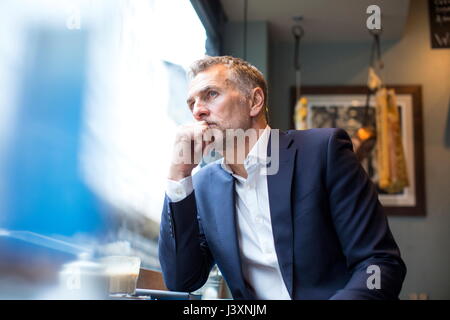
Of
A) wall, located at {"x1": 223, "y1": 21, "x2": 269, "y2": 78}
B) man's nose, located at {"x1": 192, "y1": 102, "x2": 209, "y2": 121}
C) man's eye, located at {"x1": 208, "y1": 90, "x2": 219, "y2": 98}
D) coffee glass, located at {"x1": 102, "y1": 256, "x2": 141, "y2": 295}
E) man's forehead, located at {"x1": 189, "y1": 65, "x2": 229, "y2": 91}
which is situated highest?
wall, located at {"x1": 223, "y1": 21, "x2": 269, "y2": 78}

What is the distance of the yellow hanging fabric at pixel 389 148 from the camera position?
3.07m

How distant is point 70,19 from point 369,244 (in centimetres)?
80

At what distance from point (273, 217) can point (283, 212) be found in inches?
1.0

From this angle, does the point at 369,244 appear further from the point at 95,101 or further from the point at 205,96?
the point at 95,101

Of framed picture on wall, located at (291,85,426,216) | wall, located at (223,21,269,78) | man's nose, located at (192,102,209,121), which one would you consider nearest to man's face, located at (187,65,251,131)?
man's nose, located at (192,102,209,121)

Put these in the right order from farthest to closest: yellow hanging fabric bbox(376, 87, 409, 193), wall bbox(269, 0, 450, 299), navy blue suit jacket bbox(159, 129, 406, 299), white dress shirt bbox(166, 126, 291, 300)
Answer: wall bbox(269, 0, 450, 299) → yellow hanging fabric bbox(376, 87, 409, 193) → white dress shirt bbox(166, 126, 291, 300) → navy blue suit jacket bbox(159, 129, 406, 299)

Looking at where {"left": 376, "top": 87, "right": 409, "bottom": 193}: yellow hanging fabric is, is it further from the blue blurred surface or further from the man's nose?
the blue blurred surface

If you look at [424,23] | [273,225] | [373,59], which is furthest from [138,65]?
[424,23]

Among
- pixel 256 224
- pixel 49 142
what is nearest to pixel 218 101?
pixel 256 224

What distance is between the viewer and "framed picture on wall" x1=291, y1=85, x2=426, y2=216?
3.38 metres

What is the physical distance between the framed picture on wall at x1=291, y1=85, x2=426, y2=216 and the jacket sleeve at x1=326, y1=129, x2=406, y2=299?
7.38ft

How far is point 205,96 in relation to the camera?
4.46 ft

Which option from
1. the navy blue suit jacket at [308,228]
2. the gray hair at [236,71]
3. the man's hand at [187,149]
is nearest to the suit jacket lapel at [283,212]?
the navy blue suit jacket at [308,228]

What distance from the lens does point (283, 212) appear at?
117 cm
